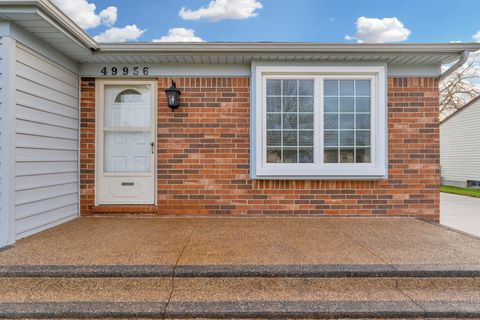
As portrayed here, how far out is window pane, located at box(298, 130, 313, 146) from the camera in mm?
4039

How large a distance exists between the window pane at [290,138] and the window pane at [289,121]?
0.08m

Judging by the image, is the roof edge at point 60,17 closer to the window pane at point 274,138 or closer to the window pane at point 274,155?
the window pane at point 274,138

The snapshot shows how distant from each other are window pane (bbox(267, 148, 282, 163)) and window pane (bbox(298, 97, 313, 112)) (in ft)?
2.32

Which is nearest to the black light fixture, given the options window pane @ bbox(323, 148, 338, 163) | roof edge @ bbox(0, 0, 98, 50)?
roof edge @ bbox(0, 0, 98, 50)

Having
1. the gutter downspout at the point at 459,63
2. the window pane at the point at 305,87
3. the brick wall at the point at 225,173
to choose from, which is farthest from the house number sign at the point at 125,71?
the gutter downspout at the point at 459,63

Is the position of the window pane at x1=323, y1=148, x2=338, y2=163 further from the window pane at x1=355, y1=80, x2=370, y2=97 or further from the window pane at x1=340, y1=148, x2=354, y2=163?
the window pane at x1=355, y1=80, x2=370, y2=97

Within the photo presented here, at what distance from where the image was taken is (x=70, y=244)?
113 inches

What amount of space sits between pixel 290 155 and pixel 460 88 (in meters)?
18.4

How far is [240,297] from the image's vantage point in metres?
2.16

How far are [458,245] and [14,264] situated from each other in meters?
4.36

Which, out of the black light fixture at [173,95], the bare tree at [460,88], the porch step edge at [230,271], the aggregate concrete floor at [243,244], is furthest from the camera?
the bare tree at [460,88]

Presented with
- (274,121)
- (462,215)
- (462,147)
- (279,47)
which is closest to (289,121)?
(274,121)

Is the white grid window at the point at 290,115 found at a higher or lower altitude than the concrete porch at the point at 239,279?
higher

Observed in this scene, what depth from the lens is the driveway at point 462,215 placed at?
189 inches
